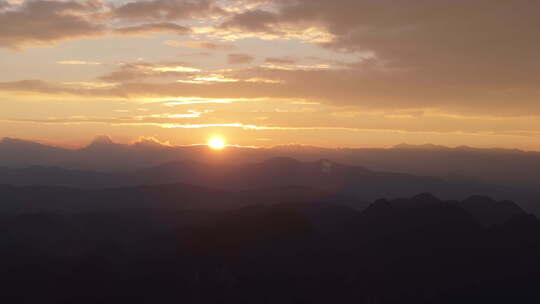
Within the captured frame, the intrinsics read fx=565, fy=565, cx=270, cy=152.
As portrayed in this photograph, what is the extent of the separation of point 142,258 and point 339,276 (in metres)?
66.0

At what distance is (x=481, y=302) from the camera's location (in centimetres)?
16312

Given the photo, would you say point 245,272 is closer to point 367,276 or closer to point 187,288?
point 187,288

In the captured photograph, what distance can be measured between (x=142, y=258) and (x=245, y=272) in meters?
39.2

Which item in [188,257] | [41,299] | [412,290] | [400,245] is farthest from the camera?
[400,245]

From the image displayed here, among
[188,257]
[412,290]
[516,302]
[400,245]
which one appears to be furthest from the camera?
[400,245]

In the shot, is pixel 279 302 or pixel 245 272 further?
pixel 245 272

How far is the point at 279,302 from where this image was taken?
159 m

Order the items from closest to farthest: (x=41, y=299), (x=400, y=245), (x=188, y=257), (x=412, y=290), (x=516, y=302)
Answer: (x=41, y=299) < (x=516, y=302) < (x=412, y=290) < (x=188, y=257) < (x=400, y=245)

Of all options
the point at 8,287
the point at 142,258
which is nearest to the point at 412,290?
the point at 142,258

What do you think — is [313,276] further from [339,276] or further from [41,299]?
[41,299]

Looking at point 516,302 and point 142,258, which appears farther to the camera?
point 142,258

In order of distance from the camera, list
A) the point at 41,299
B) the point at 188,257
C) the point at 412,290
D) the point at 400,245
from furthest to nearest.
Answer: the point at 400,245
the point at 188,257
the point at 412,290
the point at 41,299

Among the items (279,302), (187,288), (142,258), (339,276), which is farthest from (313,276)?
(142,258)

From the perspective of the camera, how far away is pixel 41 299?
152m
